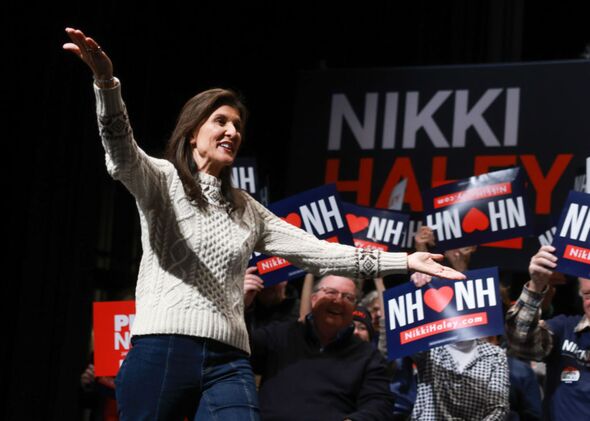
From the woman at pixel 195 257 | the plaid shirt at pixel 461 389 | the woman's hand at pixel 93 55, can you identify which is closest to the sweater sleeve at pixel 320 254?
the woman at pixel 195 257

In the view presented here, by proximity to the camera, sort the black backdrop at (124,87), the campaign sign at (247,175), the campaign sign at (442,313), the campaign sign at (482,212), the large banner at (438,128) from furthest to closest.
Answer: the large banner at (438,128), the black backdrop at (124,87), the campaign sign at (247,175), the campaign sign at (482,212), the campaign sign at (442,313)

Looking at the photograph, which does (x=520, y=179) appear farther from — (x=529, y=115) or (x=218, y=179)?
(x=218, y=179)

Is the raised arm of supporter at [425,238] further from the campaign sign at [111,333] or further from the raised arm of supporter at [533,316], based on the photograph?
the campaign sign at [111,333]

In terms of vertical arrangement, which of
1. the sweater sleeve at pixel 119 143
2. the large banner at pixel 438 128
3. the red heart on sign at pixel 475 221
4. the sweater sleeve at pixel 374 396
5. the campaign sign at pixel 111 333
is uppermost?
the large banner at pixel 438 128

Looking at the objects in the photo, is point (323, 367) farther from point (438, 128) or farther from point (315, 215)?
point (438, 128)

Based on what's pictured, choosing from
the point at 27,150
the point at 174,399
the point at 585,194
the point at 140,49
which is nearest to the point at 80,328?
Answer: the point at 27,150

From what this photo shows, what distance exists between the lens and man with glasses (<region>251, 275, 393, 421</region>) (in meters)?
3.49

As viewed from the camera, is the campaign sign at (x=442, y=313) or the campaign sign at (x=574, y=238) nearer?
the campaign sign at (x=574, y=238)

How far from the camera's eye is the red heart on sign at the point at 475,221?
13.4ft

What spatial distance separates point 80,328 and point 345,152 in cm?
188

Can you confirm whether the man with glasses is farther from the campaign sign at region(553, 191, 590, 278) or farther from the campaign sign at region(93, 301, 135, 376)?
the campaign sign at region(553, 191, 590, 278)

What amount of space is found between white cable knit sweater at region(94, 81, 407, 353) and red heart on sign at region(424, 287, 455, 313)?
1.46 metres

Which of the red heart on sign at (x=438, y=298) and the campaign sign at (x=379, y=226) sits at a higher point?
the campaign sign at (x=379, y=226)

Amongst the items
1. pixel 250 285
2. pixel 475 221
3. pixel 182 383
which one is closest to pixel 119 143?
pixel 182 383
